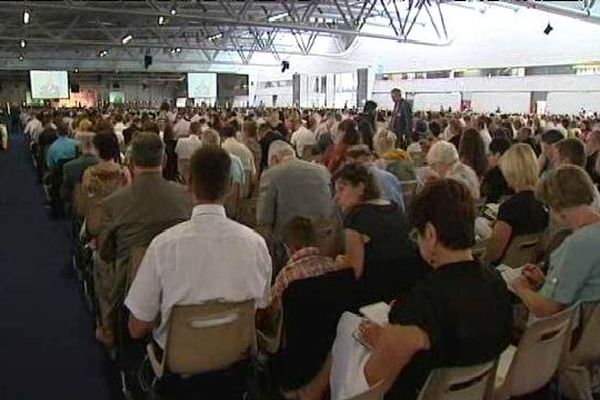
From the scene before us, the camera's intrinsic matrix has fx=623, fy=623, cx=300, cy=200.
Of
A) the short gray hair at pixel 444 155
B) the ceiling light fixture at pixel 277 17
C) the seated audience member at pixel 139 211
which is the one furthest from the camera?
the ceiling light fixture at pixel 277 17

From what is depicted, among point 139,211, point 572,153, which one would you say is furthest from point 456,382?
point 572,153

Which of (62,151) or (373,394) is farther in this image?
(62,151)

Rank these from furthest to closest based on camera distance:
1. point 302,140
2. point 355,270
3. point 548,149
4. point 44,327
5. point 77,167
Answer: point 302,140, point 548,149, point 77,167, point 44,327, point 355,270

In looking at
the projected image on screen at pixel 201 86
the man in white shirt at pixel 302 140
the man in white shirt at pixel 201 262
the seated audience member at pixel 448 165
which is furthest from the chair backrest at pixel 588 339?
the projected image on screen at pixel 201 86

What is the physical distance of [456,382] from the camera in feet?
6.48

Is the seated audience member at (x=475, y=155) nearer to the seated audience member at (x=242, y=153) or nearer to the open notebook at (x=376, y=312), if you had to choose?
the seated audience member at (x=242, y=153)

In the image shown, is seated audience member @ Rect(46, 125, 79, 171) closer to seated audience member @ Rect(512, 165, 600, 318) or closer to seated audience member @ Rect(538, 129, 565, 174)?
seated audience member @ Rect(538, 129, 565, 174)

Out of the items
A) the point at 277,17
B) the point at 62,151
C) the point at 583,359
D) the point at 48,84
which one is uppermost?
the point at 277,17

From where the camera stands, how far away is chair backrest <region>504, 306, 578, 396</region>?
7.84 feet

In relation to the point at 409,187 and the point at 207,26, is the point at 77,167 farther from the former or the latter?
the point at 207,26

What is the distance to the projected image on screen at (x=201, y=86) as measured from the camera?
1433 inches

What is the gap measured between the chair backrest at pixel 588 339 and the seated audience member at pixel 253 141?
5878 mm

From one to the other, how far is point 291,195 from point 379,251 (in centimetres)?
169

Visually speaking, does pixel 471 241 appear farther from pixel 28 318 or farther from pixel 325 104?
pixel 325 104
